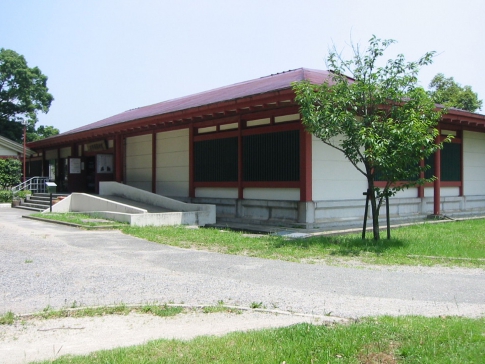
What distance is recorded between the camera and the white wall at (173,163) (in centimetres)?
1955

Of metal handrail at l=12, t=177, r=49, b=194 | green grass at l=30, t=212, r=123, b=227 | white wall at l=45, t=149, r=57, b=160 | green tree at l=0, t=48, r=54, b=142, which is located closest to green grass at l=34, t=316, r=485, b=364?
green grass at l=30, t=212, r=123, b=227

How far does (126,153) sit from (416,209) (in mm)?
13509

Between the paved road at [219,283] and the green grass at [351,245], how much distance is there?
0.78 meters

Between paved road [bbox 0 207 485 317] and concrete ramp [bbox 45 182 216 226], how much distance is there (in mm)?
4808

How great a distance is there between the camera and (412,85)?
1173 centimetres

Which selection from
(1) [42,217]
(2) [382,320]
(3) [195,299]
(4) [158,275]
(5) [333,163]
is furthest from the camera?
(1) [42,217]

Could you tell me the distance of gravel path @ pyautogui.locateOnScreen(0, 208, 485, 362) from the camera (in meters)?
6.20

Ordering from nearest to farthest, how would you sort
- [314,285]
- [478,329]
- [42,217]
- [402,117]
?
[478,329]
[314,285]
[402,117]
[42,217]

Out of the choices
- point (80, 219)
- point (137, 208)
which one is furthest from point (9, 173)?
point (137, 208)

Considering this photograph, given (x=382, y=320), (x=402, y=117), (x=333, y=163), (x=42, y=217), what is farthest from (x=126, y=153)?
(x=382, y=320)

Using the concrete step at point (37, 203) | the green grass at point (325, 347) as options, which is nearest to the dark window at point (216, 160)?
the concrete step at point (37, 203)

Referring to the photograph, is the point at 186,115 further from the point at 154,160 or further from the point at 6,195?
the point at 6,195

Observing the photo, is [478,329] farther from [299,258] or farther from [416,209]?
[416,209]

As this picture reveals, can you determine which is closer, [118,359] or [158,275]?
[118,359]
